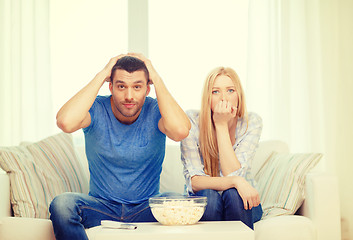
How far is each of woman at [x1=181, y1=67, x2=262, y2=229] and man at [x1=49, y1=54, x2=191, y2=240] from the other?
0.59 feet

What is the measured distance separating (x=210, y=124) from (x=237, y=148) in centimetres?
18

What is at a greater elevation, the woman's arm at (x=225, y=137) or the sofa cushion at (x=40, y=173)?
the woman's arm at (x=225, y=137)

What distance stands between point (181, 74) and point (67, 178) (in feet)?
5.08

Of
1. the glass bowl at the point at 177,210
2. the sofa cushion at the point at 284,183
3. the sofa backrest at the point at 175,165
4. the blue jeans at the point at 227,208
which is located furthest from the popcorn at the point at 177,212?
the sofa backrest at the point at 175,165

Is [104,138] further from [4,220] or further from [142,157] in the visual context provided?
[4,220]

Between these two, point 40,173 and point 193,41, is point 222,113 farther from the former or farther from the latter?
point 193,41

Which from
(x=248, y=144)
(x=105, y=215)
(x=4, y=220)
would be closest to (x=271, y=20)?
(x=248, y=144)

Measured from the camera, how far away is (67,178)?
96.5 inches

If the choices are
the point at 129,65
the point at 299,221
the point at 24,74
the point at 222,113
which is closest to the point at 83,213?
the point at 129,65

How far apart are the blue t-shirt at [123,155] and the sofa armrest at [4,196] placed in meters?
0.39

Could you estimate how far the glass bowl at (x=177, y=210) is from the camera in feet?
5.34

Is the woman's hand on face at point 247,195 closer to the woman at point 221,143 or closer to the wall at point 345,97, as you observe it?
the woman at point 221,143

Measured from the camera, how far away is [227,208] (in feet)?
6.39

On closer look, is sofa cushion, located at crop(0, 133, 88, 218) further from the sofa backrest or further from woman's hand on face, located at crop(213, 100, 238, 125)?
woman's hand on face, located at crop(213, 100, 238, 125)
